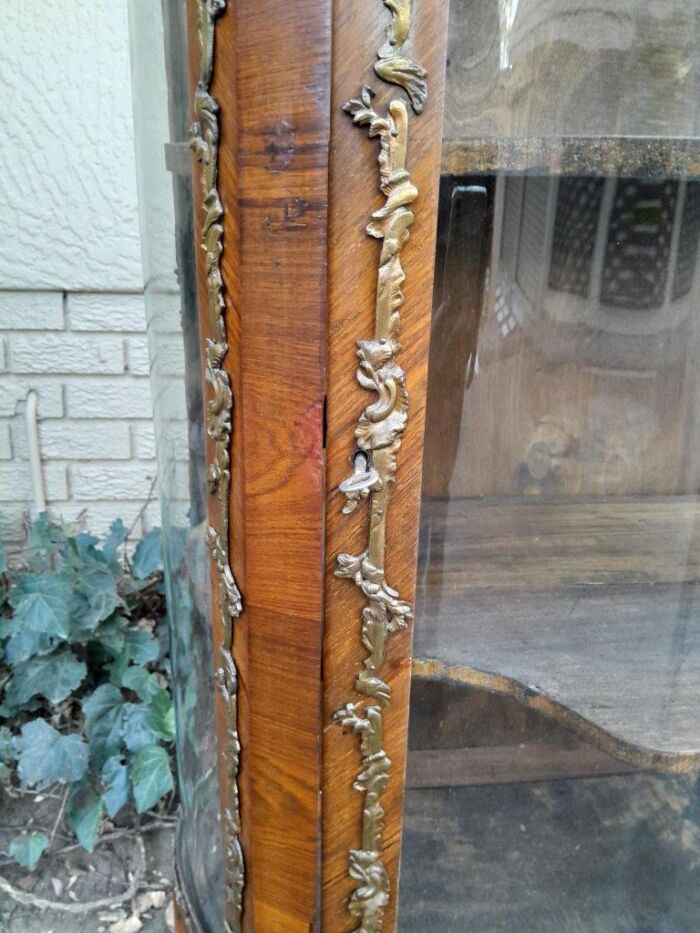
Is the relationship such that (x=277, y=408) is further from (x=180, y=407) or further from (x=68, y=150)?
(x=68, y=150)

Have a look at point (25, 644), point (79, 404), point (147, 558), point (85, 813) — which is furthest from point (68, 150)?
point (85, 813)

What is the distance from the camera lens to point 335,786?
0.48 meters

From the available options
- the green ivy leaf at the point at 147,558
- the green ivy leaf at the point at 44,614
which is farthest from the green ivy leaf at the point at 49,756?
the green ivy leaf at the point at 147,558

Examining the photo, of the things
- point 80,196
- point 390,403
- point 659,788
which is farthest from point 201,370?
point 80,196

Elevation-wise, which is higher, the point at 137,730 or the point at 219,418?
the point at 219,418

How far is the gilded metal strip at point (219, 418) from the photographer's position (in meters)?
0.39

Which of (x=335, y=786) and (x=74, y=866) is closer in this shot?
(x=335, y=786)

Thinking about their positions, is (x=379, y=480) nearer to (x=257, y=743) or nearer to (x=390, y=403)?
(x=390, y=403)

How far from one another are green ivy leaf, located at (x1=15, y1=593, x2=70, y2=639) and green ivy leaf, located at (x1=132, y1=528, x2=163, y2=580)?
0.12 metres

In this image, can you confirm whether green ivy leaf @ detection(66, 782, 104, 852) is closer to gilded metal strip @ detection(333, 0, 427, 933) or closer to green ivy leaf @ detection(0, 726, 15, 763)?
green ivy leaf @ detection(0, 726, 15, 763)

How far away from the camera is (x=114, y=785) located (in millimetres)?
998

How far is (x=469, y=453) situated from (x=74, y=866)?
32.8 inches

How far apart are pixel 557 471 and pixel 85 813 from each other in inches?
30.4

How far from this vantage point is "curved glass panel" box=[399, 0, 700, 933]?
46cm
